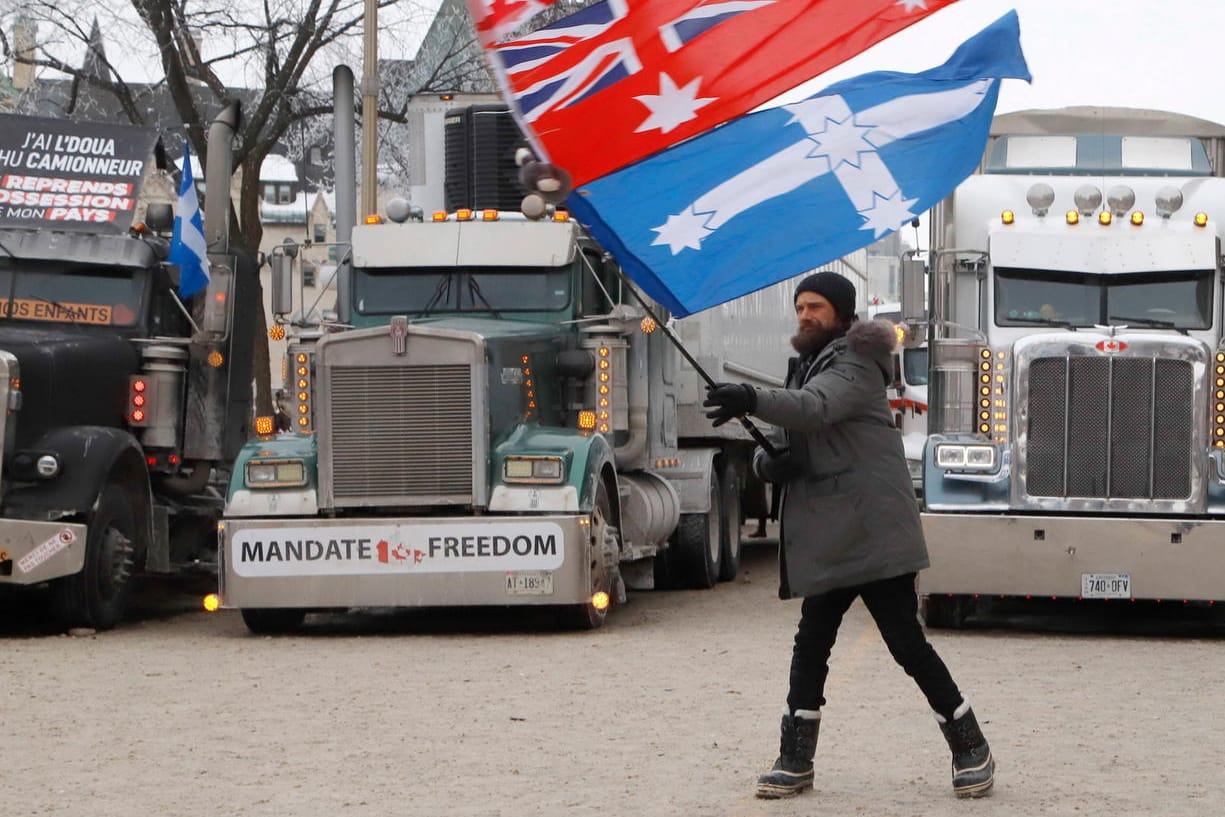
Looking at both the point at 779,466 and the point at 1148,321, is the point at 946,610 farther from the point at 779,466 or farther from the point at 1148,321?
the point at 779,466

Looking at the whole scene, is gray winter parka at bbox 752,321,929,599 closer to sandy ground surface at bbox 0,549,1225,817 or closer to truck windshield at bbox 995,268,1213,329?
sandy ground surface at bbox 0,549,1225,817

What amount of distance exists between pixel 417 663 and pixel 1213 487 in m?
5.36

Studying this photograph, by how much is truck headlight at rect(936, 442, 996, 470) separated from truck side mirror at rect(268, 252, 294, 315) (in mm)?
4930

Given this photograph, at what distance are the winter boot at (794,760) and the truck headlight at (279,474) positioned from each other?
7320 millimetres

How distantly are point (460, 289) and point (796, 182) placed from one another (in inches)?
329

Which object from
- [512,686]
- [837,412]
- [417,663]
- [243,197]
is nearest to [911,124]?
[837,412]

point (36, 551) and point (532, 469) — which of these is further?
point (532, 469)

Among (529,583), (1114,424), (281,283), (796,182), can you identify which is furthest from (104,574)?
(796,182)

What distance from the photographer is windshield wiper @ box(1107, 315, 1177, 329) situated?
1538cm

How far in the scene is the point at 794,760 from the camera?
8266 millimetres

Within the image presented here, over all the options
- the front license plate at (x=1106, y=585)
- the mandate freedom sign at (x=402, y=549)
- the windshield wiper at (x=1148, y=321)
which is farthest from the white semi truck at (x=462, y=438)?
the windshield wiper at (x=1148, y=321)

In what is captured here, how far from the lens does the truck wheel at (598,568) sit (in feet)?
49.5

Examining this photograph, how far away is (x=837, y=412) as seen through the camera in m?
8.12

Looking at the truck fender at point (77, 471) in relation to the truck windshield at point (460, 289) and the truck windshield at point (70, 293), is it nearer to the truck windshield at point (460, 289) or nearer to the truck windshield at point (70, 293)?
the truck windshield at point (70, 293)
